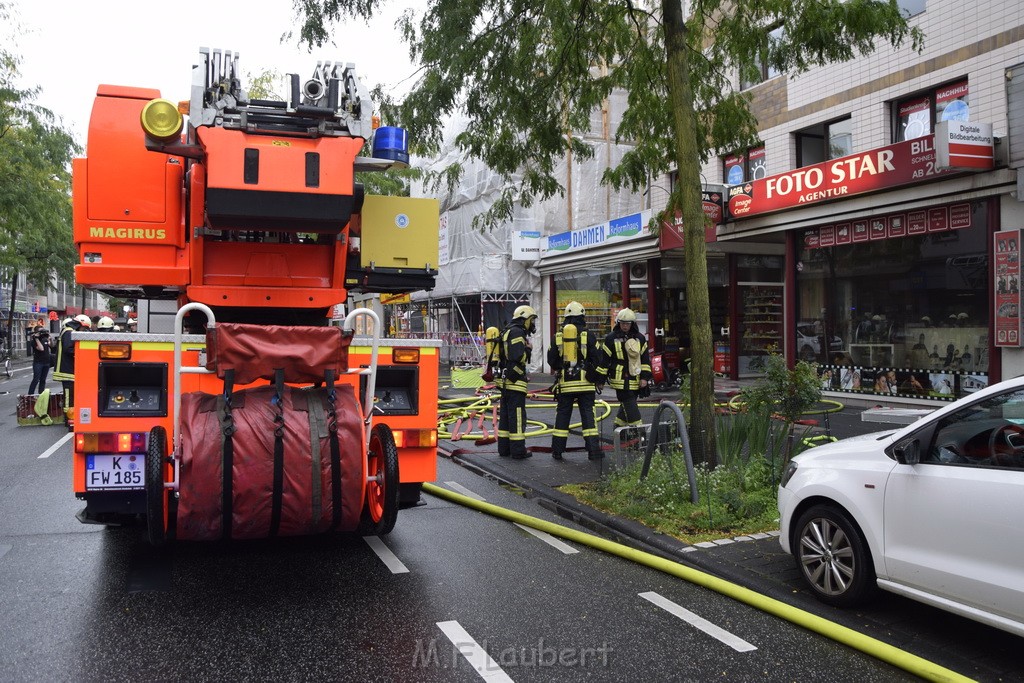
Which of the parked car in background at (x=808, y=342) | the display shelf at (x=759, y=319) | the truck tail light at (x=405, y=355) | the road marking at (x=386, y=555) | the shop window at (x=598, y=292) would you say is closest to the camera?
the road marking at (x=386, y=555)

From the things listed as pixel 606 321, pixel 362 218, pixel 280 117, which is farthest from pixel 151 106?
pixel 606 321

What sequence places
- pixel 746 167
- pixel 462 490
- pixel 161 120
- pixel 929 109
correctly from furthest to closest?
pixel 746 167 → pixel 929 109 → pixel 462 490 → pixel 161 120

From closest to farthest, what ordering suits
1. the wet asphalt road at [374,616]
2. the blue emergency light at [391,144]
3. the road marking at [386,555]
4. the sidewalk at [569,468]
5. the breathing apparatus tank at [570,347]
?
1. the wet asphalt road at [374,616]
2. the blue emergency light at [391,144]
3. the road marking at [386,555]
4. the sidewalk at [569,468]
5. the breathing apparatus tank at [570,347]

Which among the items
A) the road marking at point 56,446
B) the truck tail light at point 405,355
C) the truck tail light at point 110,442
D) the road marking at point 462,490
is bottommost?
the road marking at point 462,490

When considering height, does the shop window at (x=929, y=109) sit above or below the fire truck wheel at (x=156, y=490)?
above

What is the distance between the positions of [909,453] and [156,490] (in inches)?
161

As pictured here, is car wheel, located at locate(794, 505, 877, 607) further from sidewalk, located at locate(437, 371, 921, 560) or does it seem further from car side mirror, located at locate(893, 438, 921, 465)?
sidewalk, located at locate(437, 371, 921, 560)

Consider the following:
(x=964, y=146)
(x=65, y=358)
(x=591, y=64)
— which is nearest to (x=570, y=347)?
(x=591, y=64)

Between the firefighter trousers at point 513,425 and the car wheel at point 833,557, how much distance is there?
521cm

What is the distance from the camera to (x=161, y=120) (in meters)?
5.14

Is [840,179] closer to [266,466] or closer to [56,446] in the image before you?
[266,466]

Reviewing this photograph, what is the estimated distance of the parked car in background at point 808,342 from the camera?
53.4ft

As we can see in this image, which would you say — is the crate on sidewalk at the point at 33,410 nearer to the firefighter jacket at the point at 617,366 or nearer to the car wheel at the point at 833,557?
the firefighter jacket at the point at 617,366

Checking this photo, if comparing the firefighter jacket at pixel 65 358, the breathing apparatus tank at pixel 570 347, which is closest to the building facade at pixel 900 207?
the breathing apparatus tank at pixel 570 347
